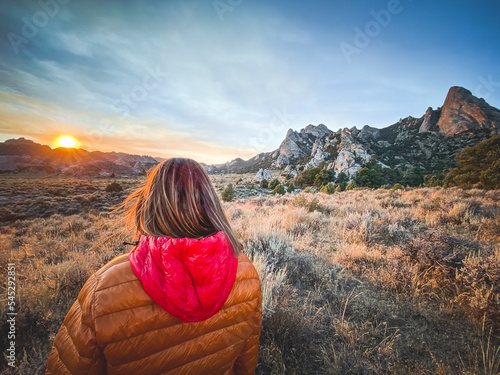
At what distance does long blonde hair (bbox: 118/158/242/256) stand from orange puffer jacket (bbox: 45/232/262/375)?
0.53 ft

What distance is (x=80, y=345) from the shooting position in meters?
1.01

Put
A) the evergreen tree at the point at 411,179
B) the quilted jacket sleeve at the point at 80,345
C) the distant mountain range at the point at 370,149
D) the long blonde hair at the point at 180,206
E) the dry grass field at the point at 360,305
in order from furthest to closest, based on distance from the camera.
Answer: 1. the distant mountain range at the point at 370,149
2. the evergreen tree at the point at 411,179
3. the dry grass field at the point at 360,305
4. the long blonde hair at the point at 180,206
5. the quilted jacket sleeve at the point at 80,345

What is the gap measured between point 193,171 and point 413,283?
151 inches

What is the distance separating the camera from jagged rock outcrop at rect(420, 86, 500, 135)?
275ft

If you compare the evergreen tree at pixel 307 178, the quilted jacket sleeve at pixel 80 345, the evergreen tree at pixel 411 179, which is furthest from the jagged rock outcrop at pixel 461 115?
the quilted jacket sleeve at pixel 80 345

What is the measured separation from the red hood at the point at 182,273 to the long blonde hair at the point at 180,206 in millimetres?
188

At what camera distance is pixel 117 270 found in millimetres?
1106

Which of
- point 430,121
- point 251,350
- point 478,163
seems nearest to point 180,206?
point 251,350

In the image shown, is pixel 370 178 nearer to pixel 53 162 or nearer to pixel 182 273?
pixel 182 273

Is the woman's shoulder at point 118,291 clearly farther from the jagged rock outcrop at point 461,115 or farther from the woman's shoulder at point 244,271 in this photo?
the jagged rock outcrop at point 461,115

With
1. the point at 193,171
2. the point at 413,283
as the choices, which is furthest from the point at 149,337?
the point at 413,283

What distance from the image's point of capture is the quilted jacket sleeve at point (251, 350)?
1.54 meters

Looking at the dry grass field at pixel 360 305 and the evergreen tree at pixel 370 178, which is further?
the evergreen tree at pixel 370 178

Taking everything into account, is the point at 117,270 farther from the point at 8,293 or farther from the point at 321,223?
the point at 321,223
